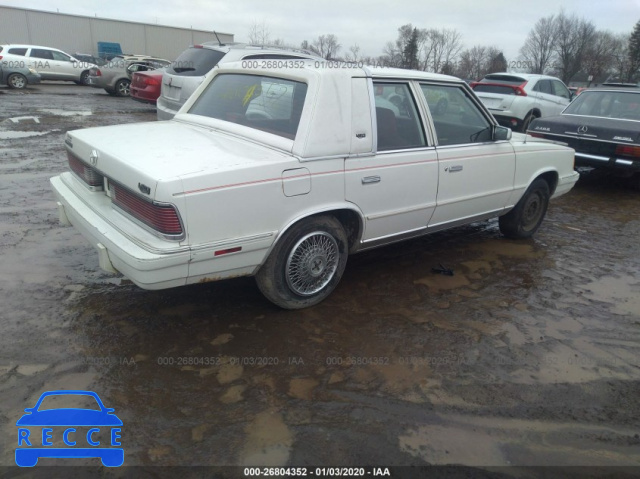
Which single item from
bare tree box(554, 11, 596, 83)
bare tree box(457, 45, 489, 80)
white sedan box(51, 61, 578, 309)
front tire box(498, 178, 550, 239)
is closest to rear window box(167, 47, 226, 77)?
white sedan box(51, 61, 578, 309)

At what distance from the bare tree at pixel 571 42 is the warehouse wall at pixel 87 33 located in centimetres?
3700

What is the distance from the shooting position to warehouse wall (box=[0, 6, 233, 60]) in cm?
3647

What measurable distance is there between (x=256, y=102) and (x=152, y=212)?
1.42m

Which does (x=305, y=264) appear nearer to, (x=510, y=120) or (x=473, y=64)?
(x=510, y=120)

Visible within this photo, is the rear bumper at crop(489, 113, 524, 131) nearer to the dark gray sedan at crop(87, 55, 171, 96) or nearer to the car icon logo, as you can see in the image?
the car icon logo

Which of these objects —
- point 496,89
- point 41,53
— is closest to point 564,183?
point 496,89

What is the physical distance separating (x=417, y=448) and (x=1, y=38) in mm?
43957

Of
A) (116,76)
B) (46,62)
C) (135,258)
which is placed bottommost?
(135,258)

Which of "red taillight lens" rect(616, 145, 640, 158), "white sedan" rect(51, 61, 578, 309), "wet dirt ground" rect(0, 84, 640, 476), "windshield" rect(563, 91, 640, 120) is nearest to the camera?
"wet dirt ground" rect(0, 84, 640, 476)

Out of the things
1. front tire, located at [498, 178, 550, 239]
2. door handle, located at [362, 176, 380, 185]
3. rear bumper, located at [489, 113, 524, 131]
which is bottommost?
front tire, located at [498, 178, 550, 239]

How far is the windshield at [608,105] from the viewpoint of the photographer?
780cm

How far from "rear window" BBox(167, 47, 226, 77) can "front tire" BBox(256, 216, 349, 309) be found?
19.7 ft

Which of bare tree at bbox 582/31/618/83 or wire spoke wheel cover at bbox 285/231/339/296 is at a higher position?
bare tree at bbox 582/31/618/83

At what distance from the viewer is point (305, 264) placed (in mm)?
3471
